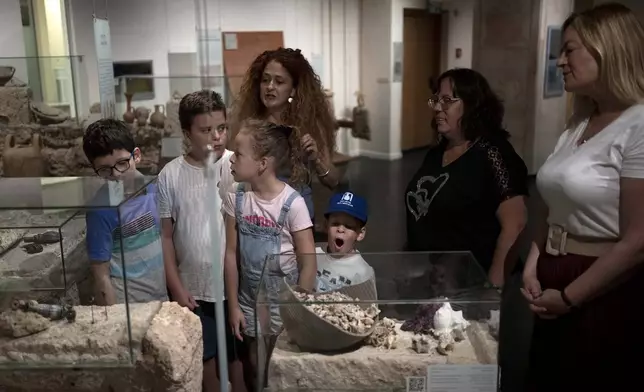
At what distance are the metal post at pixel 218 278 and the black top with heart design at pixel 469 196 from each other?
70cm

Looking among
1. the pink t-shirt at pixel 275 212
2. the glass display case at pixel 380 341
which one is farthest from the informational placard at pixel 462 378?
the pink t-shirt at pixel 275 212

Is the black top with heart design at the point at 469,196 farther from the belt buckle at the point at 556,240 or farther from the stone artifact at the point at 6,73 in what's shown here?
the stone artifact at the point at 6,73

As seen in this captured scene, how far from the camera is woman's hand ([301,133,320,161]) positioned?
206cm

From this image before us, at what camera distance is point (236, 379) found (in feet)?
6.76

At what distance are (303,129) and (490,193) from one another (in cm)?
68

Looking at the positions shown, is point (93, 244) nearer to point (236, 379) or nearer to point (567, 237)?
point (236, 379)

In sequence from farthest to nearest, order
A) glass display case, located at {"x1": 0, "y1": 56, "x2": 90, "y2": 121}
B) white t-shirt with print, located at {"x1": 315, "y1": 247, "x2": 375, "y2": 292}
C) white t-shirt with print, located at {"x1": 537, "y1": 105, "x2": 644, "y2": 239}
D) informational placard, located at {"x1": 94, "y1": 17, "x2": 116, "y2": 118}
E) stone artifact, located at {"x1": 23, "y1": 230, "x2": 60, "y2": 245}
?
glass display case, located at {"x1": 0, "y1": 56, "x2": 90, "y2": 121} < informational placard, located at {"x1": 94, "y1": 17, "x2": 116, "y2": 118} < white t-shirt with print, located at {"x1": 315, "y1": 247, "x2": 375, "y2": 292} < stone artifact, located at {"x1": 23, "y1": 230, "x2": 60, "y2": 245} < white t-shirt with print, located at {"x1": 537, "y1": 105, "x2": 644, "y2": 239}

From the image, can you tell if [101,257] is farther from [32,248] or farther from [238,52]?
[238,52]

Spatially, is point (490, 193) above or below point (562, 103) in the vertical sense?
below

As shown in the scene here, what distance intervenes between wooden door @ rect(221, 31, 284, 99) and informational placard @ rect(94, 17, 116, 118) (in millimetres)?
450

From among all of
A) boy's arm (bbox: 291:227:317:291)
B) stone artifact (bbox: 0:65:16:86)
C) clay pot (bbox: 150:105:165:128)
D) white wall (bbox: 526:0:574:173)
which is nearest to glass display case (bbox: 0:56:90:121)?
stone artifact (bbox: 0:65:16:86)

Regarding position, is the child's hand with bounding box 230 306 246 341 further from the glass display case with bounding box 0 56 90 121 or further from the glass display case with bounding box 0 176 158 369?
the glass display case with bounding box 0 56 90 121

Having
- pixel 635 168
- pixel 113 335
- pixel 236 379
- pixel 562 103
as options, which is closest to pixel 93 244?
pixel 113 335

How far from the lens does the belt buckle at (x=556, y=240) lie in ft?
5.47
